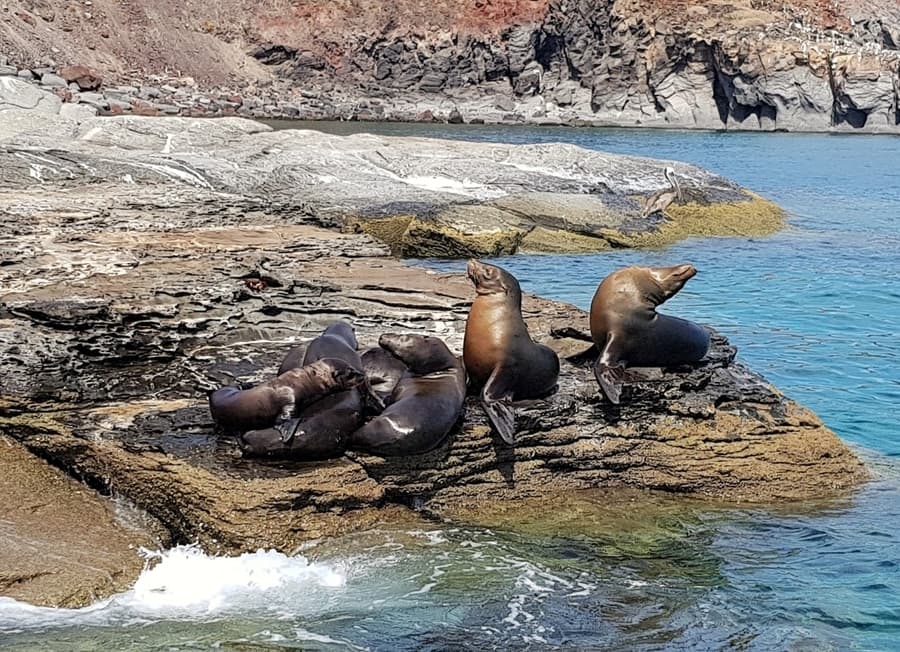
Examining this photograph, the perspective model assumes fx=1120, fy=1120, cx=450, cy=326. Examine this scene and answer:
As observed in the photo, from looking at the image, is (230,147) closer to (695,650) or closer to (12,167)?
(12,167)

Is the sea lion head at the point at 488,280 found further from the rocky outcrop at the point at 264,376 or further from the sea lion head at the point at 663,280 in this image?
the sea lion head at the point at 663,280

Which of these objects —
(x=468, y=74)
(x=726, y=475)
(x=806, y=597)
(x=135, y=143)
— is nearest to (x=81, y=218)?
(x=135, y=143)

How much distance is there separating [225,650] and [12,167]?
12.1 meters

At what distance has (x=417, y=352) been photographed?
275 inches

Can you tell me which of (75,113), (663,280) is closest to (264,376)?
(663,280)

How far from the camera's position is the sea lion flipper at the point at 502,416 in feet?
21.6

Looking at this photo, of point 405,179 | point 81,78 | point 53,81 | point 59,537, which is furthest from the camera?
point 81,78

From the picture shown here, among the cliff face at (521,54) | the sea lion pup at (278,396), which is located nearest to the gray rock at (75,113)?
the sea lion pup at (278,396)

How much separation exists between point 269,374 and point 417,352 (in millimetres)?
1037

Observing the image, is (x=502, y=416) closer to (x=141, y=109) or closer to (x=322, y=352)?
(x=322, y=352)

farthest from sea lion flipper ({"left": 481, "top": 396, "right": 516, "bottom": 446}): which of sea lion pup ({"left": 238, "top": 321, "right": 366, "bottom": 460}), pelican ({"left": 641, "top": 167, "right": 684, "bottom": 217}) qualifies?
pelican ({"left": 641, "top": 167, "right": 684, "bottom": 217})

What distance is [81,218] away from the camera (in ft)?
40.8

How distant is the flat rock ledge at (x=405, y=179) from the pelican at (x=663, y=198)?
15 cm

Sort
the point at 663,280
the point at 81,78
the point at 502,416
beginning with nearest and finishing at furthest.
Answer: the point at 502,416
the point at 663,280
the point at 81,78
